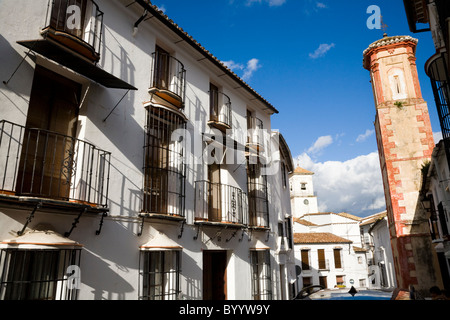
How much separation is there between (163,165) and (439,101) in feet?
25.2

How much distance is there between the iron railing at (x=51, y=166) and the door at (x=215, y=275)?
478 centimetres

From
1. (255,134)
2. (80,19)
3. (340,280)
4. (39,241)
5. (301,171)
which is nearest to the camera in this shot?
(39,241)

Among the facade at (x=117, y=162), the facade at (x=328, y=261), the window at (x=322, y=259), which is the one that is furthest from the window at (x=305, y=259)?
the facade at (x=117, y=162)

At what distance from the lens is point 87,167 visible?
6215mm

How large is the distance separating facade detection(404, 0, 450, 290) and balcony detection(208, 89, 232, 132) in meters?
6.26

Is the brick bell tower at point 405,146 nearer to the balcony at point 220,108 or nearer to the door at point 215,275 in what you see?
the balcony at point 220,108

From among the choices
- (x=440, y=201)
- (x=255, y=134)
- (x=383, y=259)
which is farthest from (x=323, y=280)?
(x=255, y=134)

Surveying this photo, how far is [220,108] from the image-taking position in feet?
37.7

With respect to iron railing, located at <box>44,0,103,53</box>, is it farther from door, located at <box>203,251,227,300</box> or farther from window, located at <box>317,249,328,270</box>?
window, located at <box>317,249,328,270</box>

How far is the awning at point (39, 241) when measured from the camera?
464 cm

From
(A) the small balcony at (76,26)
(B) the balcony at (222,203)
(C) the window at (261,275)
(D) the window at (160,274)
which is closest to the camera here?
(A) the small balcony at (76,26)

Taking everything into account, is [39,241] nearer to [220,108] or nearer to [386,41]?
[220,108]

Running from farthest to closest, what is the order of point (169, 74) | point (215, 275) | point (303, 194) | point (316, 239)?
point (303, 194) < point (316, 239) < point (215, 275) < point (169, 74)

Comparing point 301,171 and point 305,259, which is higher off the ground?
point 301,171
